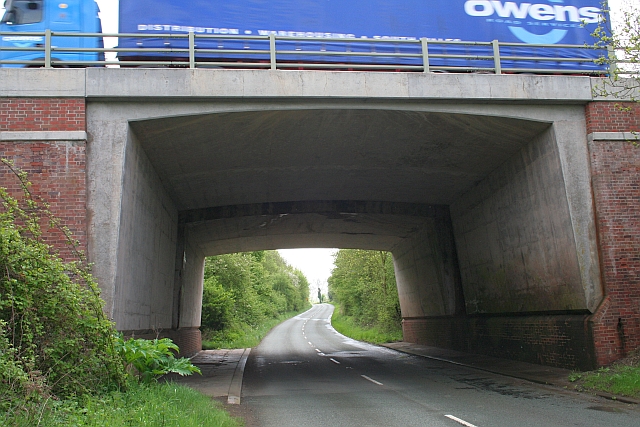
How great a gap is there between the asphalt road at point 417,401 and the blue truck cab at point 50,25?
8.26 meters

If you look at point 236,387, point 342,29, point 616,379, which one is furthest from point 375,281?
point 616,379

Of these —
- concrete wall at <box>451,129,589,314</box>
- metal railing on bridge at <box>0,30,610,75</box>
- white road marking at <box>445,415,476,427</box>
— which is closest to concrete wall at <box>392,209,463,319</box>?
concrete wall at <box>451,129,589,314</box>

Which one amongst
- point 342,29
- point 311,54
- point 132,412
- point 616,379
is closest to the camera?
point 132,412

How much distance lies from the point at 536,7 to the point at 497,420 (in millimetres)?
→ 9972

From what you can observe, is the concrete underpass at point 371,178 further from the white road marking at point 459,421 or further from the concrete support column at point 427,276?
the white road marking at point 459,421

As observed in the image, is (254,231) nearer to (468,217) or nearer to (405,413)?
(468,217)

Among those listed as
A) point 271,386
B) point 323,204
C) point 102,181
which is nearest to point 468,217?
point 323,204

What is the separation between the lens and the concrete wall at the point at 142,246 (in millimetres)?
11102

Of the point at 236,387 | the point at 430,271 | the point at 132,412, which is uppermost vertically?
the point at 430,271

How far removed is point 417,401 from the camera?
10.5 m

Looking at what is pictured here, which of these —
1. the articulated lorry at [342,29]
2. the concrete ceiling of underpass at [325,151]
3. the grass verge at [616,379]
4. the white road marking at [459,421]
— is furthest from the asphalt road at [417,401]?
the articulated lorry at [342,29]

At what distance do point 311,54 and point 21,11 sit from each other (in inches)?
316

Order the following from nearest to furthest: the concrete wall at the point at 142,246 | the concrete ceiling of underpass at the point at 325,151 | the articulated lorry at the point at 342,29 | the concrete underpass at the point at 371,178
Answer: the concrete wall at the point at 142,246, the concrete underpass at the point at 371,178, the articulated lorry at the point at 342,29, the concrete ceiling of underpass at the point at 325,151

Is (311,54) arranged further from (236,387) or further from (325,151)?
(236,387)
